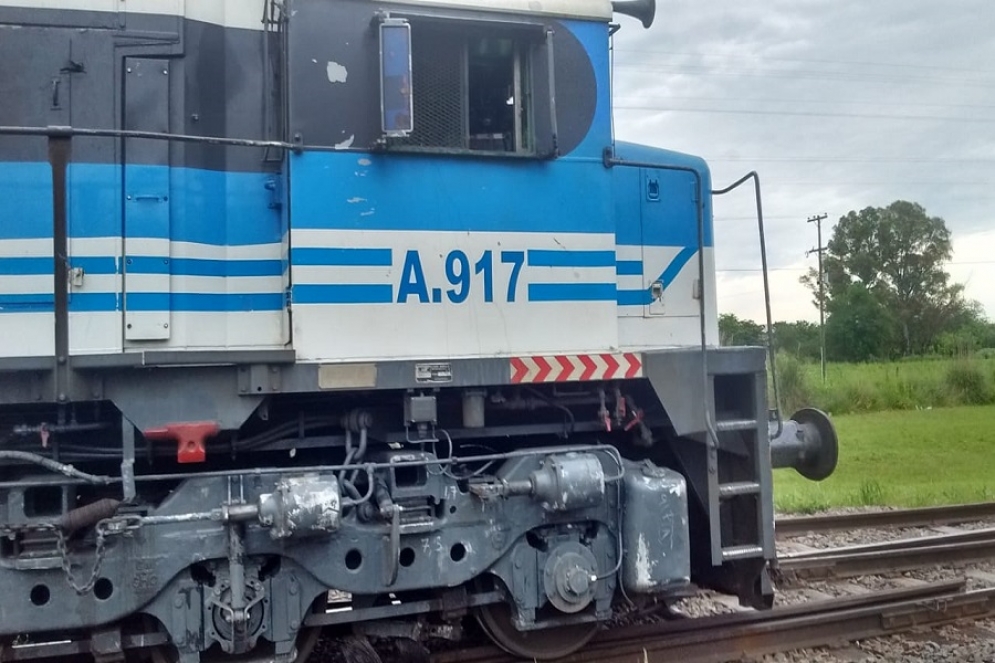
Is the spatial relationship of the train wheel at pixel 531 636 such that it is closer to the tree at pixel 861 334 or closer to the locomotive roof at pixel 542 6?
the locomotive roof at pixel 542 6

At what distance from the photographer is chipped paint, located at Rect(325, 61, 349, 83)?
14.1ft

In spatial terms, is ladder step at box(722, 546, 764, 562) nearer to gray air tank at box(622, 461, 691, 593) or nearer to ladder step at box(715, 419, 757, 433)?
gray air tank at box(622, 461, 691, 593)

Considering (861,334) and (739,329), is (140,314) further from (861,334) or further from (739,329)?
(861,334)

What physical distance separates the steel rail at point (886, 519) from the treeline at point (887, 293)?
3281cm

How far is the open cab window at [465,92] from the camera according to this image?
4.35 meters

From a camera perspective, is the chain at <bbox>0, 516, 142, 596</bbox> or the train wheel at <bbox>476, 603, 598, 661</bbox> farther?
the train wheel at <bbox>476, 603, 598, 661</bbox>

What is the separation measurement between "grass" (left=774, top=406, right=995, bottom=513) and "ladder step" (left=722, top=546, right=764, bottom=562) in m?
5.44

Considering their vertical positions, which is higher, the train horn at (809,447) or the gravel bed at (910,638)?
the train horn at (809,447)

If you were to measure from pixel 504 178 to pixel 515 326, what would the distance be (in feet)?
2.68

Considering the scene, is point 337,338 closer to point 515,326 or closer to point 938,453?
point 515,326

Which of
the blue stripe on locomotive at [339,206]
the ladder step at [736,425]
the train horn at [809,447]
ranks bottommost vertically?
the train horn at [809,447]

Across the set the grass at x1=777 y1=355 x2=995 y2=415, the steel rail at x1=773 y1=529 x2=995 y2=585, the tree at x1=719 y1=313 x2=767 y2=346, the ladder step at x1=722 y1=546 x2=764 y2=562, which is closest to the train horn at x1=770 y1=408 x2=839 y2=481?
the ladder step at x1=722 y1=546 x2=764 y2=562

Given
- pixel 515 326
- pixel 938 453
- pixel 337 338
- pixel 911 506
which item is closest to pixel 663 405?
pixel 515 326

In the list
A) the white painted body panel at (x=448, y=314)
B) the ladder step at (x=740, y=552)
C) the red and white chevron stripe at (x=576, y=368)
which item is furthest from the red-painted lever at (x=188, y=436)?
the ladder step at (x=740, y=552)
